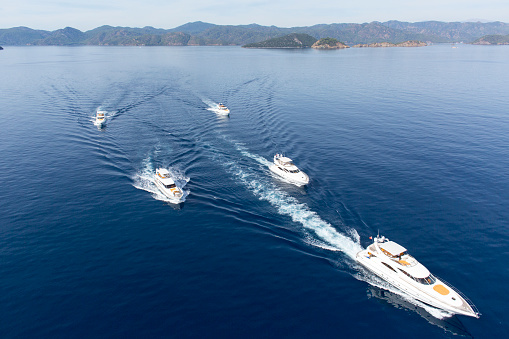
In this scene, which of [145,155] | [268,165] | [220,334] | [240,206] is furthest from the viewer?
[145,155]

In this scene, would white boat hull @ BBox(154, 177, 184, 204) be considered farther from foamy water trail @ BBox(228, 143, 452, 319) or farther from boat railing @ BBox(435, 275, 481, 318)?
boat railing @ BBox(435, 275, 481, 318)

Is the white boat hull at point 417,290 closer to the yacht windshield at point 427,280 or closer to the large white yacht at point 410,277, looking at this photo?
the large white yacht at point 410,277

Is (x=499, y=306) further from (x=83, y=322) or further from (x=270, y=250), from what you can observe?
(x=83, y=322)

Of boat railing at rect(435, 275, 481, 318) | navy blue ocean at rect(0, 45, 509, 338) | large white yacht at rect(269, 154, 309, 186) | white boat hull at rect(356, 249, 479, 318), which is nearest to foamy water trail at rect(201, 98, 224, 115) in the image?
navy blue ocean at rect(0, 45, 509, 338)

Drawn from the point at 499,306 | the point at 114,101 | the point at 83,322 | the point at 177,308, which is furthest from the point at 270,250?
the point at 114,101

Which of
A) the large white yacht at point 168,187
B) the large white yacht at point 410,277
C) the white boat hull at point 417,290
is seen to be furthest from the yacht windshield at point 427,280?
the large white yacht at point 168,187

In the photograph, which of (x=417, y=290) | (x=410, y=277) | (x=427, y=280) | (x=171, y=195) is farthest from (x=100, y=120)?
(x=427, y=280)
